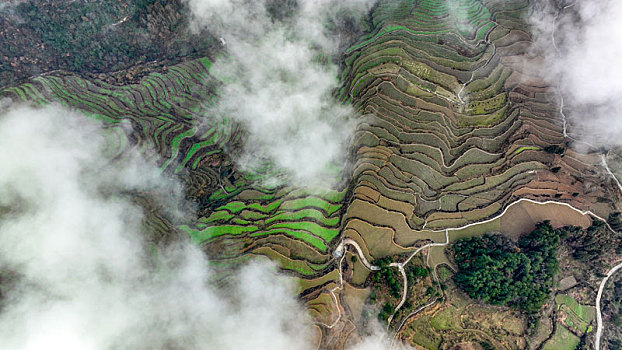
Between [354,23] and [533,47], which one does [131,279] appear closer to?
[354,23]

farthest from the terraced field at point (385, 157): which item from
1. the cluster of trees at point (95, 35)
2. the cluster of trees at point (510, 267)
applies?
the cluster of trees at point (95, 35)

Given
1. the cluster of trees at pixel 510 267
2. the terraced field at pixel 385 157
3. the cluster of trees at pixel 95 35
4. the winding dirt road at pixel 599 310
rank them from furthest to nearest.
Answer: the cluster of trees at pixel 95 35 < the terraced field at pixel 385 157 < the winding dirt road at pixel 599 310 < the cluster of trees at pixel 510 267

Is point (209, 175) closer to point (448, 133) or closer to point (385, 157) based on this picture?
point (385, 157)

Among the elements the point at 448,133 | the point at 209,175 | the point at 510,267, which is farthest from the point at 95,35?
the point at 510,267

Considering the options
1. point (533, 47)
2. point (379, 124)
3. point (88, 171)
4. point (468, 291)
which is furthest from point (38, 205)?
point (533, 47)

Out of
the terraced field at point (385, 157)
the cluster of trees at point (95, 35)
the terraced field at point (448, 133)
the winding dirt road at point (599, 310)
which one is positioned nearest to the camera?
the winding dirt road at point (599, 310)

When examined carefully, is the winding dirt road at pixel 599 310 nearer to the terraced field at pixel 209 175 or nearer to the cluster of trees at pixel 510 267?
the cluster of trees at pixel 510 267

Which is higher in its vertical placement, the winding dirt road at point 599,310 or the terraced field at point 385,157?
the terraced field at point 385,157
